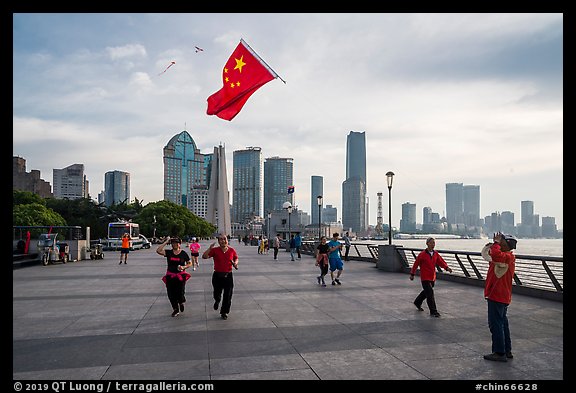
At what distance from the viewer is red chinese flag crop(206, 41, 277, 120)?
1217 cm

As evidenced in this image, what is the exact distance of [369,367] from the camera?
20.5ft

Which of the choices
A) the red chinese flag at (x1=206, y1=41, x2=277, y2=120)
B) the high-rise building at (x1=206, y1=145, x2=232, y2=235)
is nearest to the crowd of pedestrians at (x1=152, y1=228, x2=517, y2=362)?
the red chinese flag at (x1=206, y1=41, x2=277, y2=120)

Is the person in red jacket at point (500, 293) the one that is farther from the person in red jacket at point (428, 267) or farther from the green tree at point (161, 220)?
the green tree at point (161, 220)

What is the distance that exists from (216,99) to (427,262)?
7524 millimetres

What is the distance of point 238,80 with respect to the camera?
41.8 ft

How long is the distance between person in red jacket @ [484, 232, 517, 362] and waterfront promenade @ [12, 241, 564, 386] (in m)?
0.21

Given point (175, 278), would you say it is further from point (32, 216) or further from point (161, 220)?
point (161, 220)

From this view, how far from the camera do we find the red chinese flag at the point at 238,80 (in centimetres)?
1217

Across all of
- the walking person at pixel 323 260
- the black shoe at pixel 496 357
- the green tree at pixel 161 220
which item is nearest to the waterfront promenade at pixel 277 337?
the black shoe at pixel 496 357

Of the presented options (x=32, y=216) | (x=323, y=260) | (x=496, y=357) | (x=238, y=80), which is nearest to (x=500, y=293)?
(x=496, y=357)

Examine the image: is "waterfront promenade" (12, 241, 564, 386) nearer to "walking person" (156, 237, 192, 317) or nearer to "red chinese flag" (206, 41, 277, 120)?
"walking person" (156, 237, 192, 317)

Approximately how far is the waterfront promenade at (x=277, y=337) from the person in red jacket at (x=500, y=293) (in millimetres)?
206

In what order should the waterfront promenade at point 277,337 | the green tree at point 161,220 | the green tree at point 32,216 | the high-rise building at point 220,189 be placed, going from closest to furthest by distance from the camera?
the waterfront promenade at point 277,337, the green tree at point 32,216, the green tree at point 161,220, the high-rise building at point 220,189
